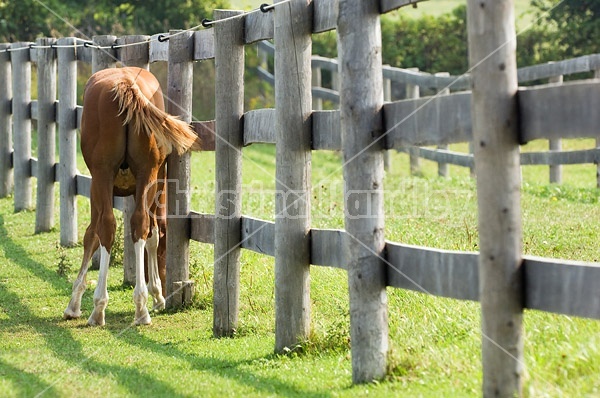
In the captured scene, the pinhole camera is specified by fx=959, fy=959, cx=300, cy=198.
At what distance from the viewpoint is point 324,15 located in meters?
5.31

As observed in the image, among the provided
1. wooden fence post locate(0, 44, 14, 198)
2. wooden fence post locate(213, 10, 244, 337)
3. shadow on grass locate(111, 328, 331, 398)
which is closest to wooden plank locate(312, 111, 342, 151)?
wooden fence post locate(213, 10, 244, 337)

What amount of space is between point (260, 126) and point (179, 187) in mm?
1426

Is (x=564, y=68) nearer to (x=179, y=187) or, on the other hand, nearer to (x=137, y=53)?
(x=137, y=53)

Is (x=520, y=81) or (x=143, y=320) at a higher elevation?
(x=520, y=81)

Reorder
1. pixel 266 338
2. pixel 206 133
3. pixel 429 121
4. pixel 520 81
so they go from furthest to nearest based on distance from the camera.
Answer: pixel 520 81 < pixel 206 133 < pixel 266 338 < pixel 429 121

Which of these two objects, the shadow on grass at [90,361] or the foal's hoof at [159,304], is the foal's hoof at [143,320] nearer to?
the shadow on grass at [90,361]

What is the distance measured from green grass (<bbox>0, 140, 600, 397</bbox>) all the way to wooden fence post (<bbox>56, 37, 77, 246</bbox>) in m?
0.28

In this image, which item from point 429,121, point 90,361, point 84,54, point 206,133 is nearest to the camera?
point 429,121

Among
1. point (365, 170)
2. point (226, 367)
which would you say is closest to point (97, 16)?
point (226, 367)

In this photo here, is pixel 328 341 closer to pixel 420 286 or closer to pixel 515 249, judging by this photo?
pixel 420 286

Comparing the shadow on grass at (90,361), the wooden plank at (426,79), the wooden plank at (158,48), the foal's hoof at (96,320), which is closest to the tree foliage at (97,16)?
the wooden plank at (426,79)

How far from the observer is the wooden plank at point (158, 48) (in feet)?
25.2

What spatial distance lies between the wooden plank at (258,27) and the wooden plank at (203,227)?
1.41 meters

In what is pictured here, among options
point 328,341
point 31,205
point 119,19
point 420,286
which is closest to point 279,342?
point 328,341
